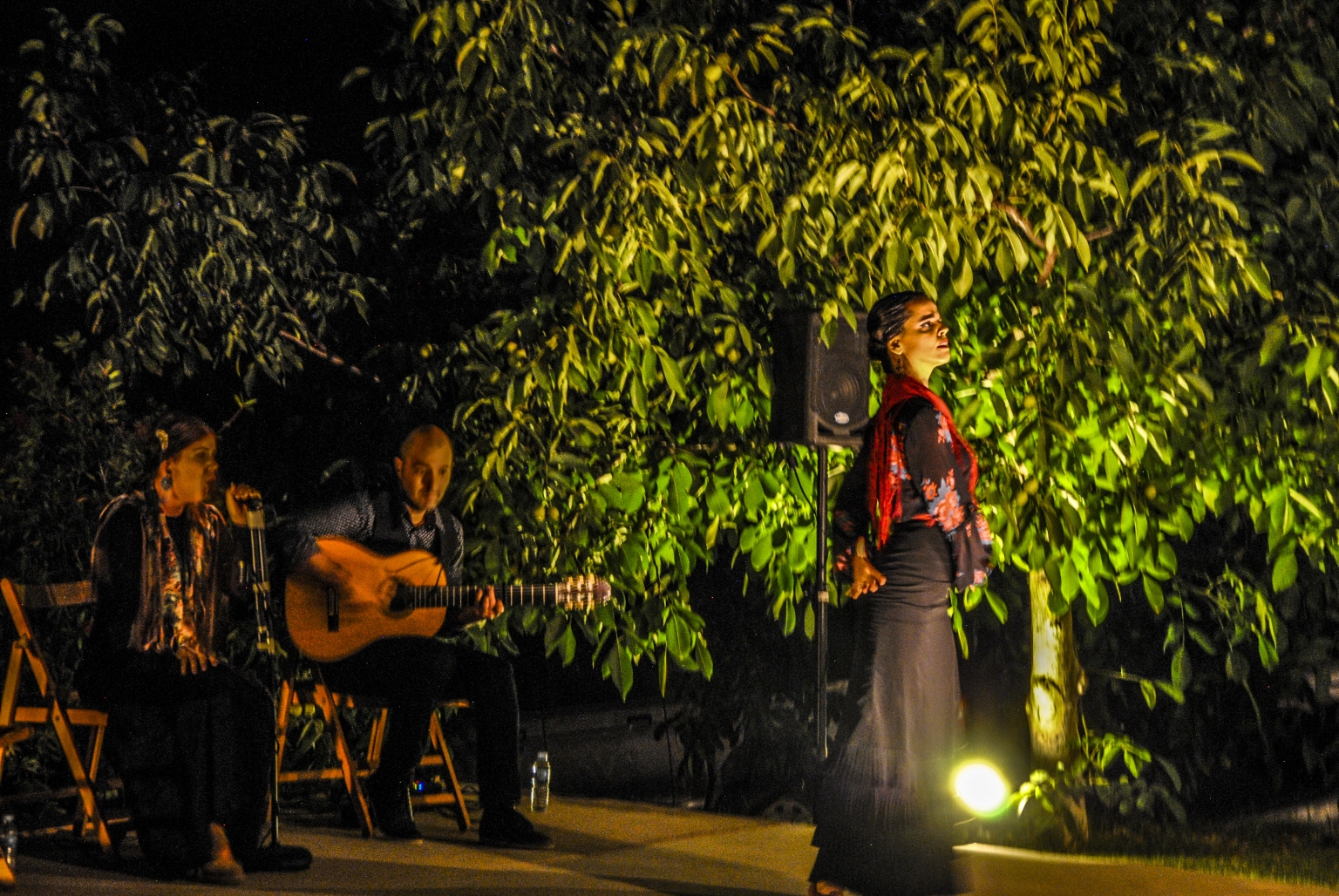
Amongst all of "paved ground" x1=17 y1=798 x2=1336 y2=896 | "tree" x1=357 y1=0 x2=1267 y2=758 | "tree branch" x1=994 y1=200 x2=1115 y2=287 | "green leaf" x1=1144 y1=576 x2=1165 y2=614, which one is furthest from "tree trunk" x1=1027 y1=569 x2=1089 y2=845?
"tree branch" x1=994 y1=200 x2=1115 y2=287

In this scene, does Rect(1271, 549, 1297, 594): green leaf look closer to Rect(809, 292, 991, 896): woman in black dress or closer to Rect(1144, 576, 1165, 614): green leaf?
Rect(1144, 576, 1165, 614): green leaf

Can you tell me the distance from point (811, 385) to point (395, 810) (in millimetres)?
2090

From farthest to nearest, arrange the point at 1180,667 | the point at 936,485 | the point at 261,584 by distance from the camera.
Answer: the point at 1180,667 → the point at 261,584 → the point at 936,485

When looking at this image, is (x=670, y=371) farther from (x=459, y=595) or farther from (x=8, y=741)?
(x=8, y=741)

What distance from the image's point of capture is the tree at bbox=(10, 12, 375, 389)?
19.2 ft

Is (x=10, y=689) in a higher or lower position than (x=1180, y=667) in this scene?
lower

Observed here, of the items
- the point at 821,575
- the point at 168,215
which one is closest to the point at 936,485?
the point at 821,575

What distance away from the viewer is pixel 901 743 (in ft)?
13.3

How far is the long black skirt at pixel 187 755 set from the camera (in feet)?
15.2

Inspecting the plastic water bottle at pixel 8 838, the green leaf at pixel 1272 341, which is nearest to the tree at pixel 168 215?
the plastic water bottle at pixel 8 838

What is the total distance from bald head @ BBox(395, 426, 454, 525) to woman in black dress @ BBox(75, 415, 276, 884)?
79cm

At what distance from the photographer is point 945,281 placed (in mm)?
4805

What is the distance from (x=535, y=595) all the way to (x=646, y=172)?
4.88ft

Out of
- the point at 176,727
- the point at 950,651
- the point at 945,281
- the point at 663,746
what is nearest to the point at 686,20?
the point at 945,281
